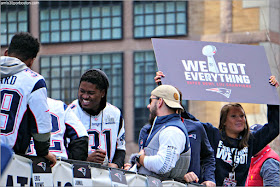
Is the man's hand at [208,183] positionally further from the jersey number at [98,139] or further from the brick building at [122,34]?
the brick building at [122,34]

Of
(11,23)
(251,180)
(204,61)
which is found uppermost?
(11,23)

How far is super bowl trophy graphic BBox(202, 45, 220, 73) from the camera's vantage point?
7918 mm

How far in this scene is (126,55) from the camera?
32875 mm

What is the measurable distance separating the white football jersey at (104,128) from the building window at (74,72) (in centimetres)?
A: 2455

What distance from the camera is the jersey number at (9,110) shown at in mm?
5375

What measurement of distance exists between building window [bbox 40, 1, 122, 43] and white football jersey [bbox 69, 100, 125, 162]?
2527 centimetres

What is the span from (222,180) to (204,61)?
1.34m

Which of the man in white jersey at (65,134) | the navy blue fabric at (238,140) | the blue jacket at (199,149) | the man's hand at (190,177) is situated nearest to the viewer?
the man in white jersey at (65,134)

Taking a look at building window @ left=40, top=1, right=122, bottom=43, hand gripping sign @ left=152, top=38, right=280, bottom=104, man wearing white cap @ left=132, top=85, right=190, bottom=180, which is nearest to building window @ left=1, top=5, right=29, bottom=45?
building window @ left=40, top=1, right=122, bottom=43

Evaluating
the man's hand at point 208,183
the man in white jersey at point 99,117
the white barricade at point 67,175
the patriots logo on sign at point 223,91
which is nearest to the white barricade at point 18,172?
the white barricade at point 67,175

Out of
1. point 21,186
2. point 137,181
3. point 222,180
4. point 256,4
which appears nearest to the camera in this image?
point 21,186

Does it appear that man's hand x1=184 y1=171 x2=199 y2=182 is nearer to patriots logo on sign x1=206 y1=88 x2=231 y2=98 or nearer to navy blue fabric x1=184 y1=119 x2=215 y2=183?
navy blue fabric x1=184 y1=119 x2=215 y2=183

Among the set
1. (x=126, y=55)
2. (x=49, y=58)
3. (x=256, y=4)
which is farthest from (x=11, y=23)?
(x=256, y=4)

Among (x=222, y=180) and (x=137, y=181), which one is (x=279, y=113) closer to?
(x=222, y=180)
